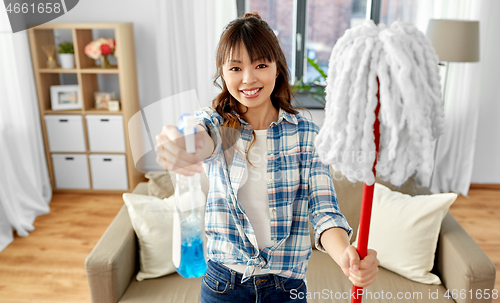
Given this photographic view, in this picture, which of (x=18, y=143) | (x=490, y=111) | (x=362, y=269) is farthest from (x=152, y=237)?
(x=490, y=111)

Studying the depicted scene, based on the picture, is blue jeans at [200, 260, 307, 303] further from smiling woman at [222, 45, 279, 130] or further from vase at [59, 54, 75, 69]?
vase at [59, 54, 75, 69]

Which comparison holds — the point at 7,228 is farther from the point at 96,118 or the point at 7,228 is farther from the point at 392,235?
the point at 392,235

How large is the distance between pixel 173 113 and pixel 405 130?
36 cm

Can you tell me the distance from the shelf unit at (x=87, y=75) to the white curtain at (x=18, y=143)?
0.31 ft

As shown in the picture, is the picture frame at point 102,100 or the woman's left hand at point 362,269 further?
the picture frame at point 102,100

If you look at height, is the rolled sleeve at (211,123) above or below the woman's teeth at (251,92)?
below

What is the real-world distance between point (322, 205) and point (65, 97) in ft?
10.2

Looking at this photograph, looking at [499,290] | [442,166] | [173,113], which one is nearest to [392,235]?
[499,290]

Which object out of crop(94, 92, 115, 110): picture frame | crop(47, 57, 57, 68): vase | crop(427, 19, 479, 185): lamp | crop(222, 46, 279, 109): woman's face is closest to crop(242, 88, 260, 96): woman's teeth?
crop(222, 46, 279, 109): woman's face

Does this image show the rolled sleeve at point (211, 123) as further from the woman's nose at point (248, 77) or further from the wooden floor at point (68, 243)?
the wooden floor at point (68, 243)

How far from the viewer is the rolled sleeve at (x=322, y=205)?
88 cm

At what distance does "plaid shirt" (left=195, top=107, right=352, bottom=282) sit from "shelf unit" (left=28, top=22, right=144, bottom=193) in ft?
7.55

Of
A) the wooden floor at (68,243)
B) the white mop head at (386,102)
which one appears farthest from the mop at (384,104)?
the wooden floor at (68,243)

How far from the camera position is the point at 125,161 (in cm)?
345
